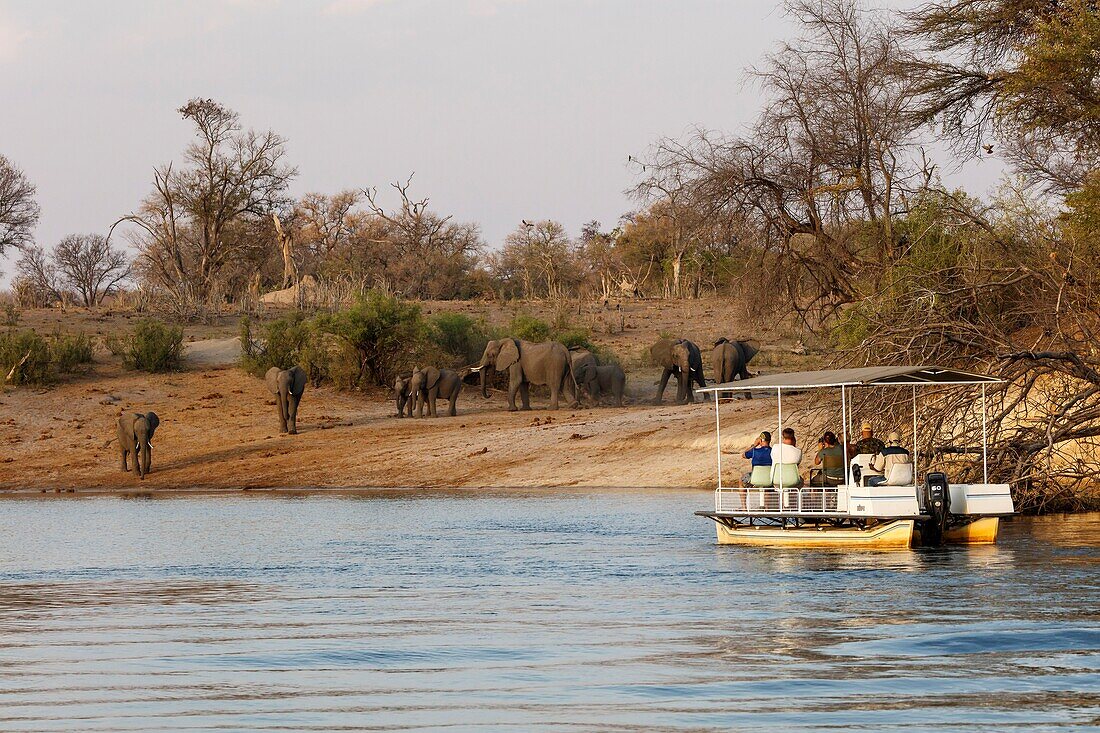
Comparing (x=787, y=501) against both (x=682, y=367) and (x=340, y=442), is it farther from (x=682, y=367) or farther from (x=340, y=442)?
(x=682, y=367)

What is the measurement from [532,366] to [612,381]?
6.77 ft

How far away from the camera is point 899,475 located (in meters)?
19.0

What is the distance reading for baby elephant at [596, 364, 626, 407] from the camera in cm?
3859

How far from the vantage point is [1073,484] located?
75.3 feet

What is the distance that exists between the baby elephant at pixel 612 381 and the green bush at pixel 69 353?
45.6 feet

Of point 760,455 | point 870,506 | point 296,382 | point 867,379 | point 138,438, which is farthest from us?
point 296,382

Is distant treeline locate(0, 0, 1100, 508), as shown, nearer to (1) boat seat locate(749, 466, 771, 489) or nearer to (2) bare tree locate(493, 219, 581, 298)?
(1) boat seat locate(749, 466, 771, 489)

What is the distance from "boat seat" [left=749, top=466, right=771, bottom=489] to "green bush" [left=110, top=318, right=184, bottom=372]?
24710 mm

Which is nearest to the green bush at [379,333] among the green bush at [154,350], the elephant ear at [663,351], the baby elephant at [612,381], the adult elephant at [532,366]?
the adult elephant at [532,366]

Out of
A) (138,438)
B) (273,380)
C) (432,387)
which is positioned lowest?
(138,438)

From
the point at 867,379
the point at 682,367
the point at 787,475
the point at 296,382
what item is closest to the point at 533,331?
the point at 682,367

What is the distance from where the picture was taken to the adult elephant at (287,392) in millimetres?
35031

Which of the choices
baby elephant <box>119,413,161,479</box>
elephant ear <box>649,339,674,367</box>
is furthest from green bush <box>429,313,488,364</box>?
baby elephant <box>119,413,161,479</box>

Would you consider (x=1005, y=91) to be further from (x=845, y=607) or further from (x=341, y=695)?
(x=341, y=695)
